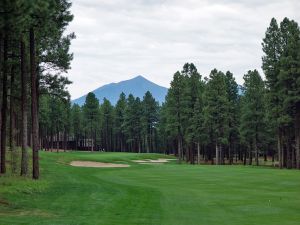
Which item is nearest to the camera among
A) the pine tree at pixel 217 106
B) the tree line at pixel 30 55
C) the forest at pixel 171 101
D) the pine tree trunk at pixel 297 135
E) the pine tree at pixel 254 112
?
the tree line at pixel 30 55

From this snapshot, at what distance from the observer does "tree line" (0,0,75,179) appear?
18.6 metres

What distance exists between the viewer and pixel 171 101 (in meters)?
80.7

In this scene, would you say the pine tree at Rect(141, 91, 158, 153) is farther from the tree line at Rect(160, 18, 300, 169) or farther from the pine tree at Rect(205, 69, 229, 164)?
the pine tree at Rect(205, 69, 229, 164)

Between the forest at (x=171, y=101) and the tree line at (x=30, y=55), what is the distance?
6 cm

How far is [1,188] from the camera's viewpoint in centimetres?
2225

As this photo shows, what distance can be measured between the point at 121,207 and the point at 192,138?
62315 mm

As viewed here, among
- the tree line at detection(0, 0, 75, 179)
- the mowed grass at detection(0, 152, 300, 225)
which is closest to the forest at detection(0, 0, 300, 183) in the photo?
the tree line at detection(0, 0, 75, 179)

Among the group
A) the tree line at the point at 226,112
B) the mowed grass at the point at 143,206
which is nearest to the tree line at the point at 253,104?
the tree line at the point at 226,112

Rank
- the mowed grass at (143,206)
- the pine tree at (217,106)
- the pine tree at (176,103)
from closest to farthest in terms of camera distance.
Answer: the mowed grass at (143,206) → the pine tree at (217,106) → the pine tree at (176,103)

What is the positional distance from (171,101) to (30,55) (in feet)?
177

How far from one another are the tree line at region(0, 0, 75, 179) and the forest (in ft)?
0.20

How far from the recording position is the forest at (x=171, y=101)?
91.5 feet

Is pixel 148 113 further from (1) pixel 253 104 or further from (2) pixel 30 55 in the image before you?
(2) pixel 30 55

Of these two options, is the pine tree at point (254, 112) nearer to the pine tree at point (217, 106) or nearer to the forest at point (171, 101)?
the forest at point (171, 101)
